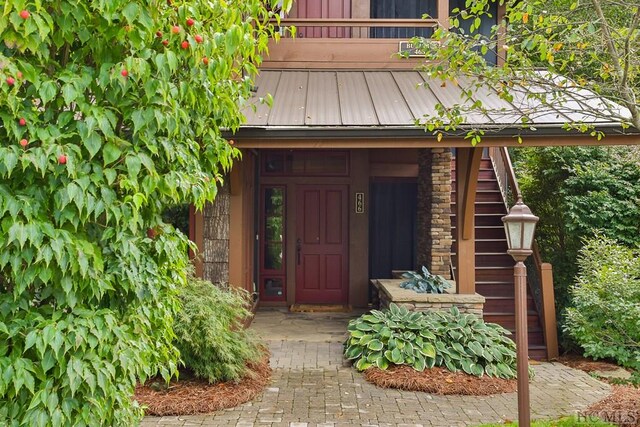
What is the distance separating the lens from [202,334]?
189 inches

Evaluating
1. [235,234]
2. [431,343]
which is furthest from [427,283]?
[235,234]

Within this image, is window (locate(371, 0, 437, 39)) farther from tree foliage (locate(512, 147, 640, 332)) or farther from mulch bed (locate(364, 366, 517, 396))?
mulch bed (locate(364, 366, 517, 396))

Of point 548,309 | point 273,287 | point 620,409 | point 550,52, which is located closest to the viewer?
point 550,52

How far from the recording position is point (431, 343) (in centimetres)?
566

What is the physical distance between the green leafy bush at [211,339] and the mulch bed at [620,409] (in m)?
3.22

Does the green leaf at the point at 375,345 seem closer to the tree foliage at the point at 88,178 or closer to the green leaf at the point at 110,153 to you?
the tree foliage at the point at 88,178

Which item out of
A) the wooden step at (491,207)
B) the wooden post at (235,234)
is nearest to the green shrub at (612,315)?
the wooden step at (491,207)

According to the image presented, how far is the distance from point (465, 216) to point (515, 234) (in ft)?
9.11

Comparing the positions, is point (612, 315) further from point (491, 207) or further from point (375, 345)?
point (491, 207)

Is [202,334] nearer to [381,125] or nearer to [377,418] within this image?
[377,418]

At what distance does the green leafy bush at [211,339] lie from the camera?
478 cm

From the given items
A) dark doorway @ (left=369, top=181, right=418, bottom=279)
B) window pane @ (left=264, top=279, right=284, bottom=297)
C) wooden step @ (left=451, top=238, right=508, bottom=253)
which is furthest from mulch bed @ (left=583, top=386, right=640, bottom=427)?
window pane @ (left=264, top=279, right=284, bottom=297)

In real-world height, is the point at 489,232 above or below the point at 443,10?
below

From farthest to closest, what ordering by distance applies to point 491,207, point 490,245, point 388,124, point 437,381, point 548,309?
1. point 491,207
2. point 490,245
3. point 548,309
4. point 388,124
5. point 437,381
